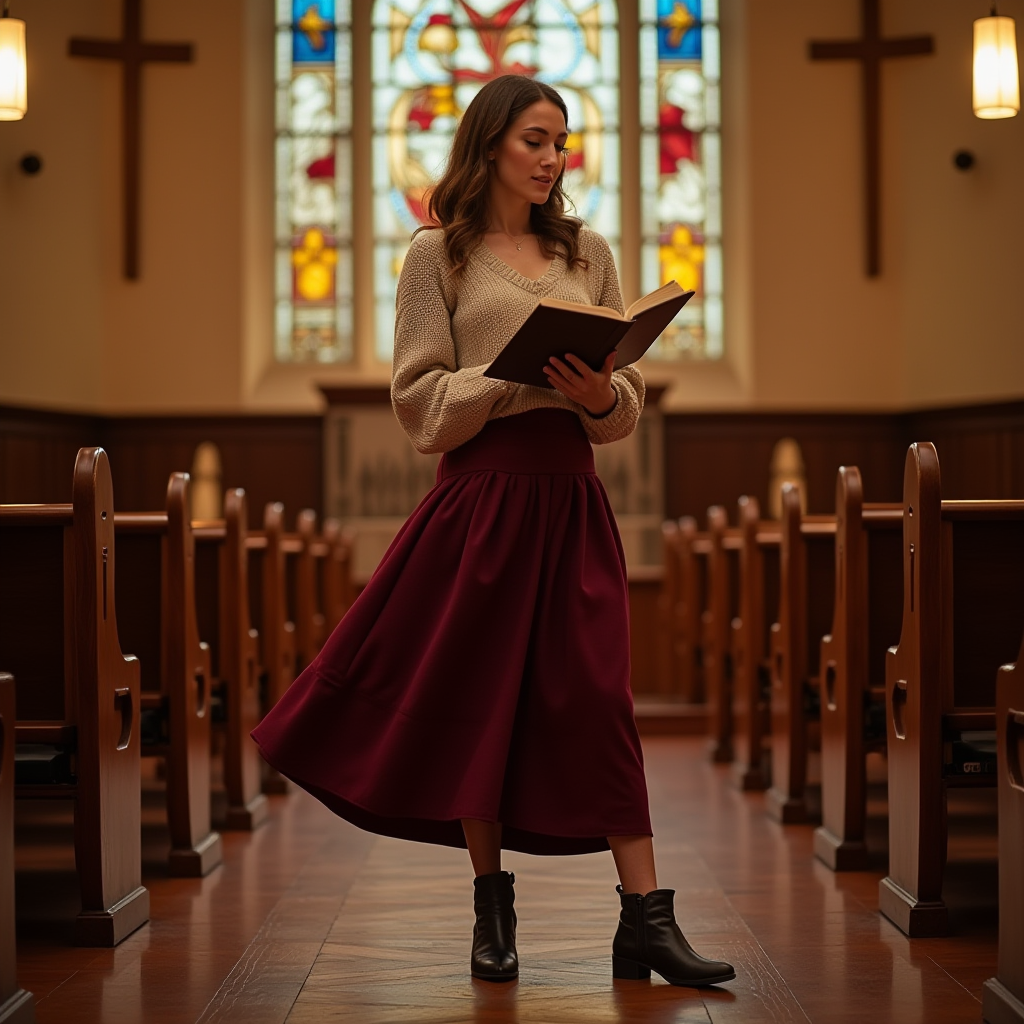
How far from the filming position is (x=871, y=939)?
305 centimetres

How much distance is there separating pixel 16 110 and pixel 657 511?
15.8ft

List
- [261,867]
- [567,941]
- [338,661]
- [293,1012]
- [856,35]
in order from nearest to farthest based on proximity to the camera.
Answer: [293,1012] → [338,661] → [567,941] → [261,867] → [856,35]

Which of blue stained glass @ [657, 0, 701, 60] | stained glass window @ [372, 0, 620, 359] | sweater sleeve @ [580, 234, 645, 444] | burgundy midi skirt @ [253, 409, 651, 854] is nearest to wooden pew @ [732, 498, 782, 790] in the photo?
sweater sleeve @ [580, 234, 645, 444]

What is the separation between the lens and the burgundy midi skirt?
258 cm

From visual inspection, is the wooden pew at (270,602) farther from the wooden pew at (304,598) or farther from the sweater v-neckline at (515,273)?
the sweater v-neckline at (515,273)

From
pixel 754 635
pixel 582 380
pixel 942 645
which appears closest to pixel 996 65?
pixel 754 635

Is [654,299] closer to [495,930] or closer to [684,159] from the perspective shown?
[495,930]

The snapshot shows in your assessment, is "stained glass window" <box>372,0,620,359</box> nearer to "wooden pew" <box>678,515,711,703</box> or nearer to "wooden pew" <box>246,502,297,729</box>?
"wooden pew" <box>678,515,711,703</box>

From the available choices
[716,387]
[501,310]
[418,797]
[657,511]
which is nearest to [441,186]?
[501,310]

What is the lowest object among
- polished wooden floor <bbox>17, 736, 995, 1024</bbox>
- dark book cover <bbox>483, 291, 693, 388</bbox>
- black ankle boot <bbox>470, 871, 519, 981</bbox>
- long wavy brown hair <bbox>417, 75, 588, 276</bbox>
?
polished wooden floor <bbox>17, 736, 995, 1024</bbox>

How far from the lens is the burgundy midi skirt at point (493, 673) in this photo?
2.58 m

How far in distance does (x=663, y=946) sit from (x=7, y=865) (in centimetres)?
110

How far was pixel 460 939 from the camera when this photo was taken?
3.04 metres

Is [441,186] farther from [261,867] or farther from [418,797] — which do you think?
[261,867]
